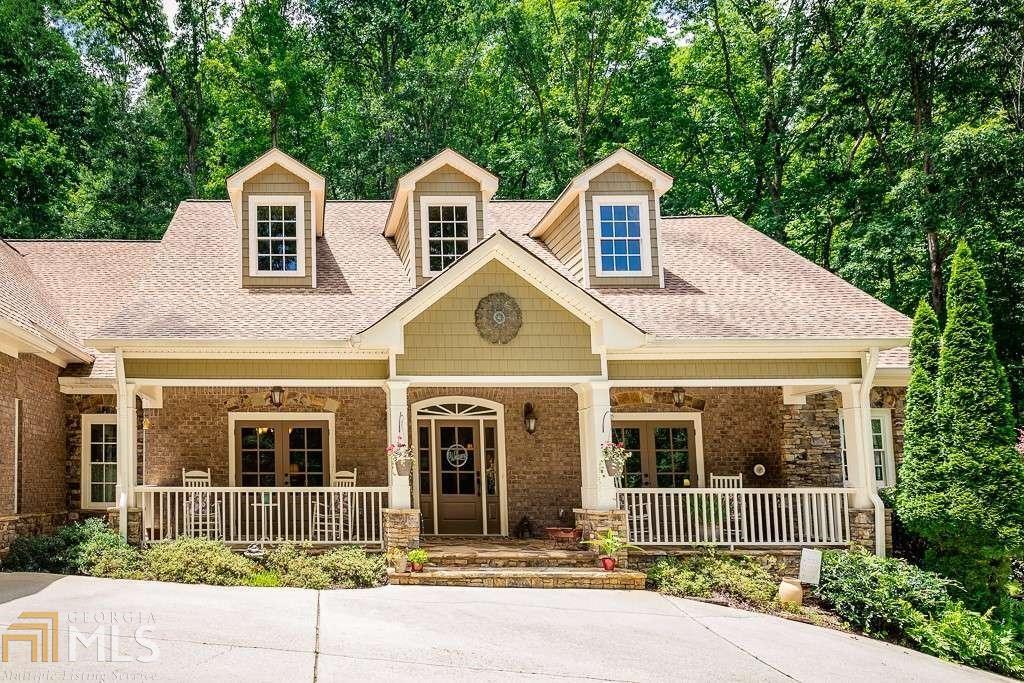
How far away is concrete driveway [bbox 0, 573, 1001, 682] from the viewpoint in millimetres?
8352

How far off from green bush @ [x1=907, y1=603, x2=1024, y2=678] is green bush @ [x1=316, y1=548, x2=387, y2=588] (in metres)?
7.05

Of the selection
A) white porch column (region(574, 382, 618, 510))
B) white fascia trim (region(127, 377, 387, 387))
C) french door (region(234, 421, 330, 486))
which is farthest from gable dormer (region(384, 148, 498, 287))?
white porch column (region(574, 382, 618, 510))

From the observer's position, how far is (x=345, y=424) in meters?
16.8

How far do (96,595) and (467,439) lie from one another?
744 cm

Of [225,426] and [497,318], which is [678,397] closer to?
[497,318]

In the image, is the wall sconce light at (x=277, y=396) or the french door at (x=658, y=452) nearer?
the wall sconce light at (x=277, y=396)

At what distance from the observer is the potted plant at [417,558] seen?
13242mm

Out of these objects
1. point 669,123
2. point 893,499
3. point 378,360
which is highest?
point 669,123

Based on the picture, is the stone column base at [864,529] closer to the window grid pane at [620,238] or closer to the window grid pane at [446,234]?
the window grid pane at [620,238]

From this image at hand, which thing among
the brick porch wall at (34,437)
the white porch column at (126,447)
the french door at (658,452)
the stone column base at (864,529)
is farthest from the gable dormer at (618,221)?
the brick porch wall at (34,437)

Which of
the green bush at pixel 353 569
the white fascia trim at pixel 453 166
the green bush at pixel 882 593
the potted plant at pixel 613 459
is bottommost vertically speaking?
the green bush at pixel 882 593

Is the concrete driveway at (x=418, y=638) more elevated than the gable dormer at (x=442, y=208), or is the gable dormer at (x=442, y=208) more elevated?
the gable dormer at (x=442, y=208)

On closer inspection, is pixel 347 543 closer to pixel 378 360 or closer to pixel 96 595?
pixel 378 360

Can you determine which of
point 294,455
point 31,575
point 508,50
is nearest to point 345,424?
point 294,455
